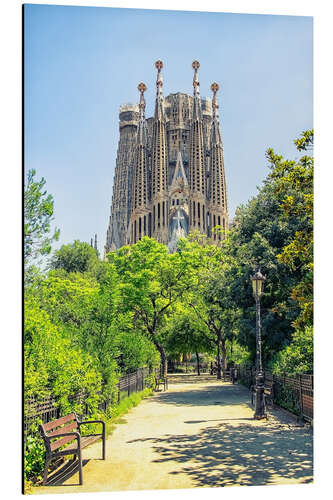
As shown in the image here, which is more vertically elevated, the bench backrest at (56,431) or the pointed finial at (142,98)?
the pointed finial at (142,98)

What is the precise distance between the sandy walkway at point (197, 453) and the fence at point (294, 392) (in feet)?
1.16

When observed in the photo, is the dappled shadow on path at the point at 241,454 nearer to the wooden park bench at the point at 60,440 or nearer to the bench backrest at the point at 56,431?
the wooden park bench at the point at 60,440

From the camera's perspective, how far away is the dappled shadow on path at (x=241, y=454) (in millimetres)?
6508

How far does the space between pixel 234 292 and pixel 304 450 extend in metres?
9.56

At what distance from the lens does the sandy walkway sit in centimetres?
636

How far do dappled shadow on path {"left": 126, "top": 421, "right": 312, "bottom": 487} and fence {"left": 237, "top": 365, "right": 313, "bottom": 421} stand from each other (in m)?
0.73

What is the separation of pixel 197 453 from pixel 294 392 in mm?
4685

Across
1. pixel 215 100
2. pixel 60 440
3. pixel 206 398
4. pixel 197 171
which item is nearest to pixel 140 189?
pixel 197 171

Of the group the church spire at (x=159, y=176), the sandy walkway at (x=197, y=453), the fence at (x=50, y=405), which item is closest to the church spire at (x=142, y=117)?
the church spire at (x=159, y=176)

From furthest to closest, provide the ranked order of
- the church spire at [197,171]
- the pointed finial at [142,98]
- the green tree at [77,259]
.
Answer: the pointed finial at [142,98]
the church spire at [197,171]
the green tree at [77,259]

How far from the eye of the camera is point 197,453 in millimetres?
7945

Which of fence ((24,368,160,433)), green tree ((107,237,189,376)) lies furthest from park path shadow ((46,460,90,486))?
green tree ((107,237,189,376))

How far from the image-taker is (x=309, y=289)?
8.65 meters
